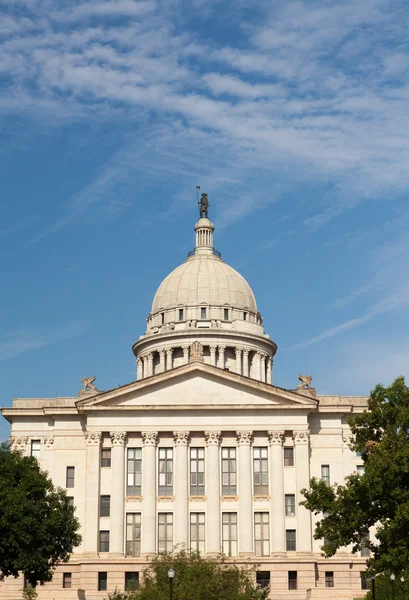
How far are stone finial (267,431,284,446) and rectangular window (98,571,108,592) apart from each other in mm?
16467

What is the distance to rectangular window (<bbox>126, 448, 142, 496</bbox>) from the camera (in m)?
80.4

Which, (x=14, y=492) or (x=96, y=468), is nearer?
(x=14, y=492)

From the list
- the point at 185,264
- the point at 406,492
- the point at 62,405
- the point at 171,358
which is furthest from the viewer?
the point at 185,264

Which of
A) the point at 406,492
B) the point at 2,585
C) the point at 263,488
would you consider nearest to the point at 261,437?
the point at 263,488

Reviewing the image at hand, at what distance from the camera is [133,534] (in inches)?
3130

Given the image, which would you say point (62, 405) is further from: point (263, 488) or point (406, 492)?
point (406, 492)

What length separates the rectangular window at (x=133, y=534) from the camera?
79.1m

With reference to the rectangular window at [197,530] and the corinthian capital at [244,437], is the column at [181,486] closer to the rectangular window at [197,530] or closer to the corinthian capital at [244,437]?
the rectangular window at [197,530]

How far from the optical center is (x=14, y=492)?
5894cm

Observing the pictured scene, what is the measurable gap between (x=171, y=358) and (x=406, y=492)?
168 feet

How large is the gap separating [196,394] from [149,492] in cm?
869

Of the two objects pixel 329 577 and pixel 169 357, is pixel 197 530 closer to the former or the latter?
pixel 329 577

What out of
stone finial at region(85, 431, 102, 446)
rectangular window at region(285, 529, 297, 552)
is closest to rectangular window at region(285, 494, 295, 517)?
rectangular window at region(285, 529, 297, 552)

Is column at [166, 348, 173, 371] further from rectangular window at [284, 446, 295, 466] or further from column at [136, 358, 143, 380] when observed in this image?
rectangular window at [284, 446, 295, 466]
